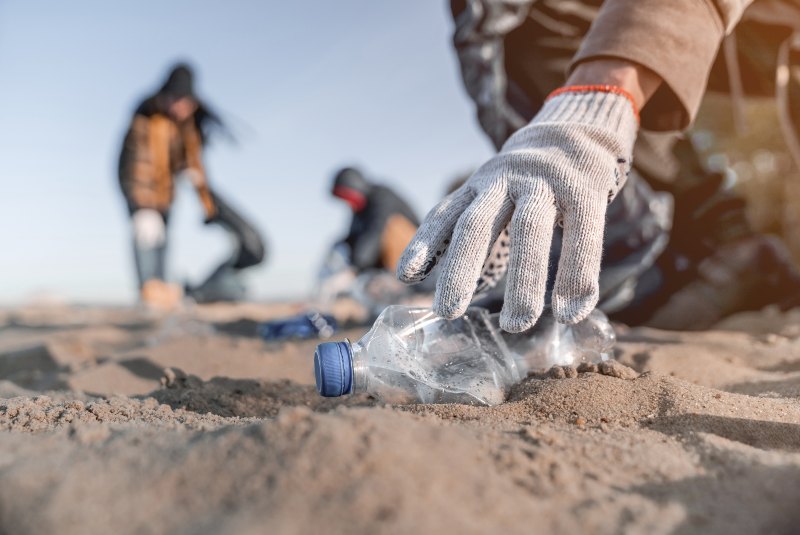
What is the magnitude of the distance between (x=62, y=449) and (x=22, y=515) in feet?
0.58

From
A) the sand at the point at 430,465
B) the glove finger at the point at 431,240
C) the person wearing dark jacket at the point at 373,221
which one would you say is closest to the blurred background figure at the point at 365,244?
the person wearing dark jacket at the point at 373,221

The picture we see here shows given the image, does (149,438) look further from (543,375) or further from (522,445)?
(543,375)

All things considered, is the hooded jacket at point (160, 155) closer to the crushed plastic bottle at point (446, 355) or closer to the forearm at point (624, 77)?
the crushed plastic bottle at point (446, 355)

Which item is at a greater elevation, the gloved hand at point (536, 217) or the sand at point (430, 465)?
the gloved hand at point (536, 217)

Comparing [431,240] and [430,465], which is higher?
[431,240]

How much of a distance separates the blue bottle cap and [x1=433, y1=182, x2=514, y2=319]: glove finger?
9.7 inches

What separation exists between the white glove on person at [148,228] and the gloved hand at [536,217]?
207 inches

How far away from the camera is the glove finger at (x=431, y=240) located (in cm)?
143

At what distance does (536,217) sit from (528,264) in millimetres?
111

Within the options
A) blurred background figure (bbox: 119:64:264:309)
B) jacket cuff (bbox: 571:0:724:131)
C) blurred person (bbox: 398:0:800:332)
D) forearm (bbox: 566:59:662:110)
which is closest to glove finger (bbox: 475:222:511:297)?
blurred person (bbox: 398:0:800:332)

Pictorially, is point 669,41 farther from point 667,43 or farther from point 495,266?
point 495,266

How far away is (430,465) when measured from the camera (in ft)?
2.66

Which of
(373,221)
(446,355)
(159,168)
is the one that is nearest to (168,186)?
(159,168)

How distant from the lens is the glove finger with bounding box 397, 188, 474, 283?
4.68ft
